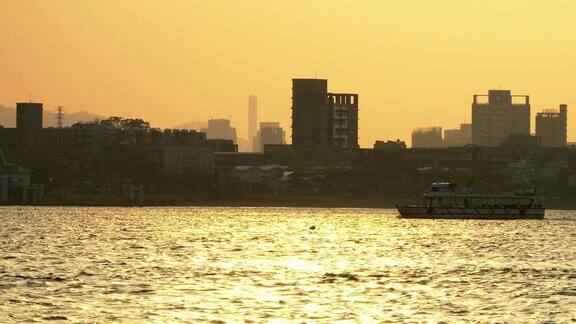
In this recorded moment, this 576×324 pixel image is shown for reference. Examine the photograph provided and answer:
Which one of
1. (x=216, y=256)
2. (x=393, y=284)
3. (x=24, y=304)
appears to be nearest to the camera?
(x=24, y=304)

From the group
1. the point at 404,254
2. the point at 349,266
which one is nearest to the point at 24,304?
the point at 349,266

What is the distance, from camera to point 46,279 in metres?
112

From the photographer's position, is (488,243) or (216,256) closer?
(216,256)

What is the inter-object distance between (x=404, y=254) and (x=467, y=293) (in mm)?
52191

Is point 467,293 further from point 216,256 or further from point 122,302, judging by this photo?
point 216,256

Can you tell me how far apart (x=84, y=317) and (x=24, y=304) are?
770 centimetres

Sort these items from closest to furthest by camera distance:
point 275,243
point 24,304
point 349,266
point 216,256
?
point 24,304, point 349,266, point 216,256, point 275,243

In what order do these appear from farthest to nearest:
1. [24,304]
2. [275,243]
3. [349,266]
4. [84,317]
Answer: [275,243]
[349,266]
[24,304]
[84,317]

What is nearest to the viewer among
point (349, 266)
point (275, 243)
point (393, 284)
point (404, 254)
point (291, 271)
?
point (393, 284)

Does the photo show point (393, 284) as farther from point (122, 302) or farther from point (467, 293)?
point (122, 302)

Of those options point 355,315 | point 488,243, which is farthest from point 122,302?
point 488,243

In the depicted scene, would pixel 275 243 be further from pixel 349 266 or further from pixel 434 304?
pixel 434 304

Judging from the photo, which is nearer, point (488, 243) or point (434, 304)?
point (434, 304)

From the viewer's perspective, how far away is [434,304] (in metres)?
98.1
